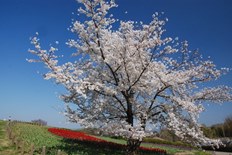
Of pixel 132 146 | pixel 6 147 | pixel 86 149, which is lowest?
pixel 6 147

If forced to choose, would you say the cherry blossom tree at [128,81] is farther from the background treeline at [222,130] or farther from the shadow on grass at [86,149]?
the background treeline at [222,130]

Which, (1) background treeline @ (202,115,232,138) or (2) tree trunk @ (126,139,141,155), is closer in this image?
(2) tree trunk @ (126,139,141,155)

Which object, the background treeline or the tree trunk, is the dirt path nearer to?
the tree trunk

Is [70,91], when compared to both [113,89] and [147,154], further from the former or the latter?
[147,154]

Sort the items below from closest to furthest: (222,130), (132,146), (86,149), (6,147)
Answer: (6,147) → (132,146) → (86,149) → (222,130)

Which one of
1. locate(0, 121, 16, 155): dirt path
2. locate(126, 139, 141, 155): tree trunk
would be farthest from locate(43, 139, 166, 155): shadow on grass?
locate(126, 139, 141, 155): tree trunk

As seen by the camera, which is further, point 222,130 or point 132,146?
point 222,130

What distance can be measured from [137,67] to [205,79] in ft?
14.0

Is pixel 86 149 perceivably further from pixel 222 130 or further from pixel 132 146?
pixel 222 130

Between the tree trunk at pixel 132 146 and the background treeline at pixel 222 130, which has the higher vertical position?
the background treeline at pixel 222 130

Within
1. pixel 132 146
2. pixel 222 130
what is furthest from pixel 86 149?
pixel 222 130

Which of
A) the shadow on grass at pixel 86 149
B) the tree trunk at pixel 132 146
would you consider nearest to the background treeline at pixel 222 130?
the shadow on grass at pixel 86 149

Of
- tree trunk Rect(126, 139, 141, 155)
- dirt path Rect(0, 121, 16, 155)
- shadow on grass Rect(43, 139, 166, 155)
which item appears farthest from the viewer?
shadow on grass Rect(43, 139, 166, 155)

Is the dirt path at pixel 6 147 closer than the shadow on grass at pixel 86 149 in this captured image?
Yes
